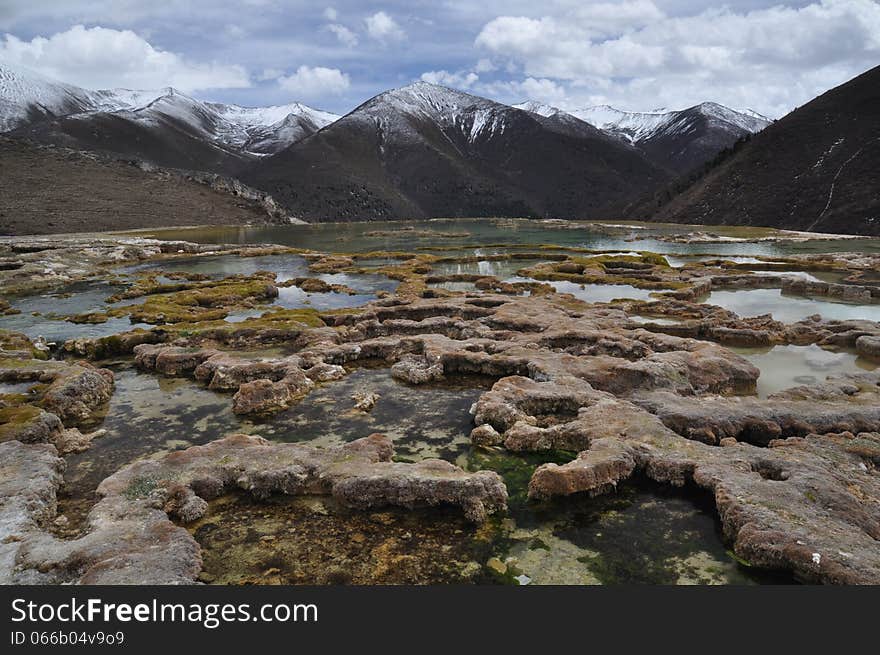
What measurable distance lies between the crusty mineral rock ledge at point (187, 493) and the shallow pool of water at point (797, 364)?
13.5 m

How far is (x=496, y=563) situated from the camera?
10102 millimetres

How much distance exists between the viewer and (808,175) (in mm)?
141375

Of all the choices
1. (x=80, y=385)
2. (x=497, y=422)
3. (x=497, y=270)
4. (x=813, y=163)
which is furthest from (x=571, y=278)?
(x=813, y=163)

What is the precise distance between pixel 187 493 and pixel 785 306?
37.5m

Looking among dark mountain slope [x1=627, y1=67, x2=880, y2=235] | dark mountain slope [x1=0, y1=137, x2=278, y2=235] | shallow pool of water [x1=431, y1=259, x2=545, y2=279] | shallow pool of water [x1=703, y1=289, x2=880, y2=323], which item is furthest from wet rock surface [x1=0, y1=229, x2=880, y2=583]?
dark mountain slope [x1=0, y1=137, x2=278, y2=235]

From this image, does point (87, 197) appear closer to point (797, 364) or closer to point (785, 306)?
point (785, 306)

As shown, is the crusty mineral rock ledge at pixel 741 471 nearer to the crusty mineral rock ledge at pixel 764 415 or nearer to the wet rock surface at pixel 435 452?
the wet rock surface at pixel 435 452

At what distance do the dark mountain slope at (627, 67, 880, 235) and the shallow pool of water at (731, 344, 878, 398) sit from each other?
111742mm

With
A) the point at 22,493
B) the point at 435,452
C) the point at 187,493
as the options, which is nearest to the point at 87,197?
the point at 22,493

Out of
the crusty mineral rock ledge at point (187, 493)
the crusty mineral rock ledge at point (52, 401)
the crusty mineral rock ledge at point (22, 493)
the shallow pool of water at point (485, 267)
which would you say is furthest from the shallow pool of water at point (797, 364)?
the shallow pool of water at point (485, 267)

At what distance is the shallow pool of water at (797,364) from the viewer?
2009 centimetres

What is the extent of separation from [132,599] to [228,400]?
1189 cm

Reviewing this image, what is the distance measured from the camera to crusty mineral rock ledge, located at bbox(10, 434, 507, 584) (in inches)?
373

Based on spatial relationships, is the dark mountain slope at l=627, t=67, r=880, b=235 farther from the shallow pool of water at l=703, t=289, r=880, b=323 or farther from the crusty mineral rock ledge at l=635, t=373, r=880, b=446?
the crusty mineral rock ledge at l=635, t=373, r=880, b=446
